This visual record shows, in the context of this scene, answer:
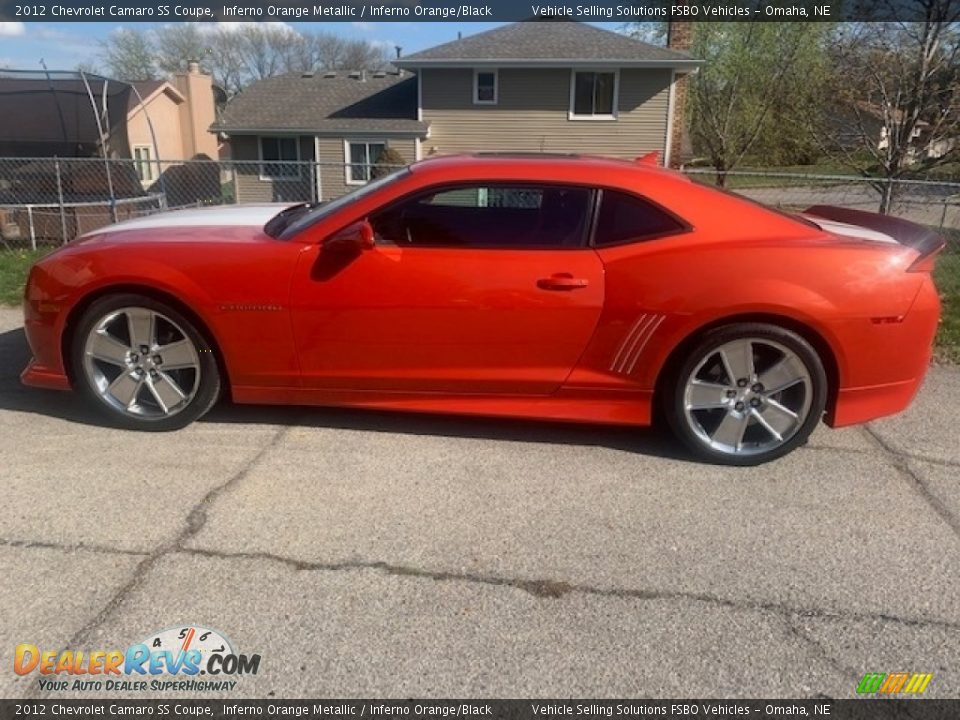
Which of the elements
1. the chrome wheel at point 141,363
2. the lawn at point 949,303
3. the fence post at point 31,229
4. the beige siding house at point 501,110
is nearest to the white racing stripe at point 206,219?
the chrome wheel at point 141,363

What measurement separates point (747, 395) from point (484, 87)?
1996 cm

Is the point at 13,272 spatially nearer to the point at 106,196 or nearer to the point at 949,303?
the point at 106,196

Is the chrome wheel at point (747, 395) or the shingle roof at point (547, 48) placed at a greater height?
the shingle roof at point (547, 48)

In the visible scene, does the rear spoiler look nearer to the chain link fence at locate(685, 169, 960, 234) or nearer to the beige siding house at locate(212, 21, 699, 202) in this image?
the chain link fence at locate(685, 169, 960, 234)

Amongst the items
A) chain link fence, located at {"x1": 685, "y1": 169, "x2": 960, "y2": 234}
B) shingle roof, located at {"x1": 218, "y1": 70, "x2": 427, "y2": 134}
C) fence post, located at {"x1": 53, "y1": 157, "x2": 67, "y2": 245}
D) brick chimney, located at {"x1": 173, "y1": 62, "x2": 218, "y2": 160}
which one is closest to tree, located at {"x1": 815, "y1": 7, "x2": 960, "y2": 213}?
chain link fence, located at {"x1": 685, "y1": 169, "x2": 960, "y2": 234}

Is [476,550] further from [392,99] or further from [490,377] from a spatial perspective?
[392,99]

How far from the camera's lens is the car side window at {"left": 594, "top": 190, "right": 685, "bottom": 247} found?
348 centimetres

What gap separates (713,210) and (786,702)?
226 centimetres

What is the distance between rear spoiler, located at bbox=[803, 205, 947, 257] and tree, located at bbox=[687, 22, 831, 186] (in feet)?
66.2

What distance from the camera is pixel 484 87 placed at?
2155 cm

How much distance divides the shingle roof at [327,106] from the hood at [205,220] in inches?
707

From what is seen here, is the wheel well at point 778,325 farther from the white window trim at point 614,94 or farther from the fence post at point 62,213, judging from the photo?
the white window trim at point 614,94

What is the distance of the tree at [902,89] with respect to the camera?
35.6ft

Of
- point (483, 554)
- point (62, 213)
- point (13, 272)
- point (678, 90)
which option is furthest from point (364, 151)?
point (483, 554)
